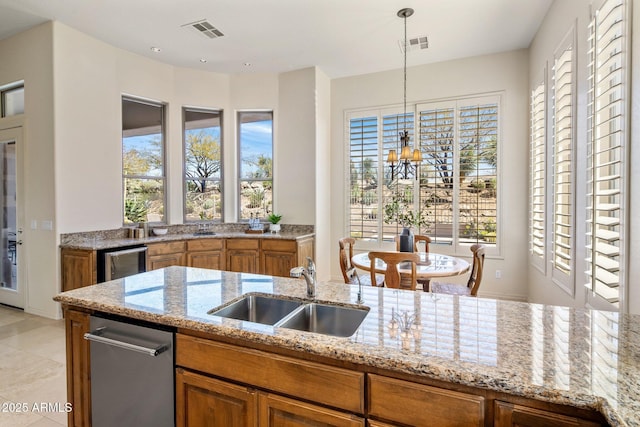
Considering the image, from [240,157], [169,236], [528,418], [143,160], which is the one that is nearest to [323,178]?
[240,157]

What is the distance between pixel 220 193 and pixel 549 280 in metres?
4.86

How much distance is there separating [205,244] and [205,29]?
9.48 ft

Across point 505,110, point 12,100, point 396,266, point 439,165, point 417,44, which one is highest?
point 417,44

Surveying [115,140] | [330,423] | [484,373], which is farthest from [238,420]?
[115,140]

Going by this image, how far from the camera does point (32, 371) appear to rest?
2.81 meters

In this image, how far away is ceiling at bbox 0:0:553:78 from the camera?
11.7 ft

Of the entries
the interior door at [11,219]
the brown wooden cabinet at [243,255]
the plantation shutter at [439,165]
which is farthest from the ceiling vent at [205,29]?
the plantation shutter at [439,165]

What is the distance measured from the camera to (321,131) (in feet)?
17.7

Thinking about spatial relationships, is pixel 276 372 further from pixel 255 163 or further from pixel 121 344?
pixel 255 163

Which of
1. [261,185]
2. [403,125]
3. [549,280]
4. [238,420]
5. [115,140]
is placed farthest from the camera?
[261,185]

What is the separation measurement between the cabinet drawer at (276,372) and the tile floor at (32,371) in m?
1.64

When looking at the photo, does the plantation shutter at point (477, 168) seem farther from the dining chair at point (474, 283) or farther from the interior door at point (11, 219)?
the interior door at point (11, 219)

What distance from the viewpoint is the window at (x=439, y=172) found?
4719 millimetres

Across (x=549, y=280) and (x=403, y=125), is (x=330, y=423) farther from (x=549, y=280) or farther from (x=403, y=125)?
(x=403, y=125)
